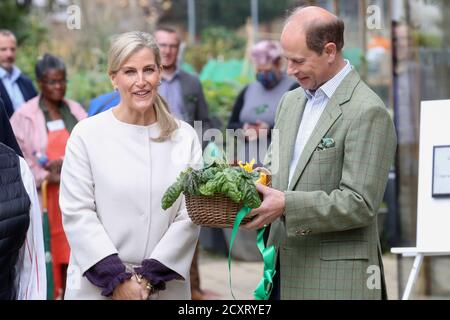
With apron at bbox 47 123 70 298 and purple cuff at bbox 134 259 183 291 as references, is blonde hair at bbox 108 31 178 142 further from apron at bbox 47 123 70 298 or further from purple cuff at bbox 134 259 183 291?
apron at bbox 47 123 70 298

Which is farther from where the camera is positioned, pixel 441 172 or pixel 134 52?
pixel 441 172

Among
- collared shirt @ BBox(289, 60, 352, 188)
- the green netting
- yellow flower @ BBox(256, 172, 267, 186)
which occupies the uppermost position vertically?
collared shirt @ BBox(289, 60, 352, 188)

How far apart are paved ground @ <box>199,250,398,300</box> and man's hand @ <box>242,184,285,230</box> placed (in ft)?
13.7

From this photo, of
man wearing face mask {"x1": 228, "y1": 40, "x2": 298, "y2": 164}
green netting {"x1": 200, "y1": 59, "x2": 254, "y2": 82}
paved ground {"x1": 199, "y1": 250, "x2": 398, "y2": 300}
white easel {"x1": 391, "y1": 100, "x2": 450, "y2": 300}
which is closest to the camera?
white easel {"x1": 391, "y1": 100, "x2": 450, "y2": 300}

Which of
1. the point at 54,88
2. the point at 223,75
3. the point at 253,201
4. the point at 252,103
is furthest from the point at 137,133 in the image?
the point at 223,75

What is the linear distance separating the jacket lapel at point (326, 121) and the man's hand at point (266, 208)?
0.20m

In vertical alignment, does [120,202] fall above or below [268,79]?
below

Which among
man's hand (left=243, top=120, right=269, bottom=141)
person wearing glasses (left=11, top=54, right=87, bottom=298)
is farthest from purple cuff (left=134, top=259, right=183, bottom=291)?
man's hand (left=243, top=120, right=269, bottom=141)

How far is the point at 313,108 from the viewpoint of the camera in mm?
4457

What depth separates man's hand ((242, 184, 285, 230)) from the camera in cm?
412

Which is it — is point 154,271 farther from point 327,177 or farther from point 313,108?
point 313,108

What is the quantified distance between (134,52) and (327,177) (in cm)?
101

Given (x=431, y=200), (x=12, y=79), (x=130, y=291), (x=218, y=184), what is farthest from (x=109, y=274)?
(x=12, y=79)

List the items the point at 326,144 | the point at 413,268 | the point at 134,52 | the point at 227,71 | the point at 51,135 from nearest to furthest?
1. the point at 326,144
2. the point at 134,52
3. the point at 413,268
4. the point at 51,135
5. the point at 227,71
